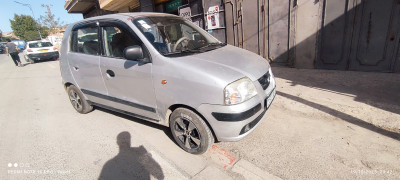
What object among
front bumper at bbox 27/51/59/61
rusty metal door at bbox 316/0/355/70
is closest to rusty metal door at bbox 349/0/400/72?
rusty metal door at bbox 316/0/355/70

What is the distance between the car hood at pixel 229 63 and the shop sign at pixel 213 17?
5.18m

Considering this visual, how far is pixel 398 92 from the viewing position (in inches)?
146

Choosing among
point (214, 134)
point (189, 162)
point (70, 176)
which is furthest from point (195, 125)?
point (70, 176)

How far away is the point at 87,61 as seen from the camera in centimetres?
335

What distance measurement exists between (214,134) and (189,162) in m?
0.47

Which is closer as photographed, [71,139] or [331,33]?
[71,139]

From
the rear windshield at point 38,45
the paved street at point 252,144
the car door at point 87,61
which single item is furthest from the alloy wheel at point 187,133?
the rear windshield at point 38,45

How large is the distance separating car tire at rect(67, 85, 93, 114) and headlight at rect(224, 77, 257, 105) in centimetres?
304

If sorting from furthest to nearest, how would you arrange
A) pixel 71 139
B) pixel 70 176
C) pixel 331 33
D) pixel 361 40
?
pixel 331 33
pixel 361 40
pixel 71 139
pixel 70 176

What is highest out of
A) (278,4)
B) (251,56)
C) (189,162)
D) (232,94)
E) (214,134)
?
(278,4)

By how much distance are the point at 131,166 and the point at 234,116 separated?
1.40 meters

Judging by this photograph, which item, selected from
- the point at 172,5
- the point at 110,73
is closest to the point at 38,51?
the point at 172,5

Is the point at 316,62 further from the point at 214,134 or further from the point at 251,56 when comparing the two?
the point at 214,134

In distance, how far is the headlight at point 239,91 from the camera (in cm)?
213
